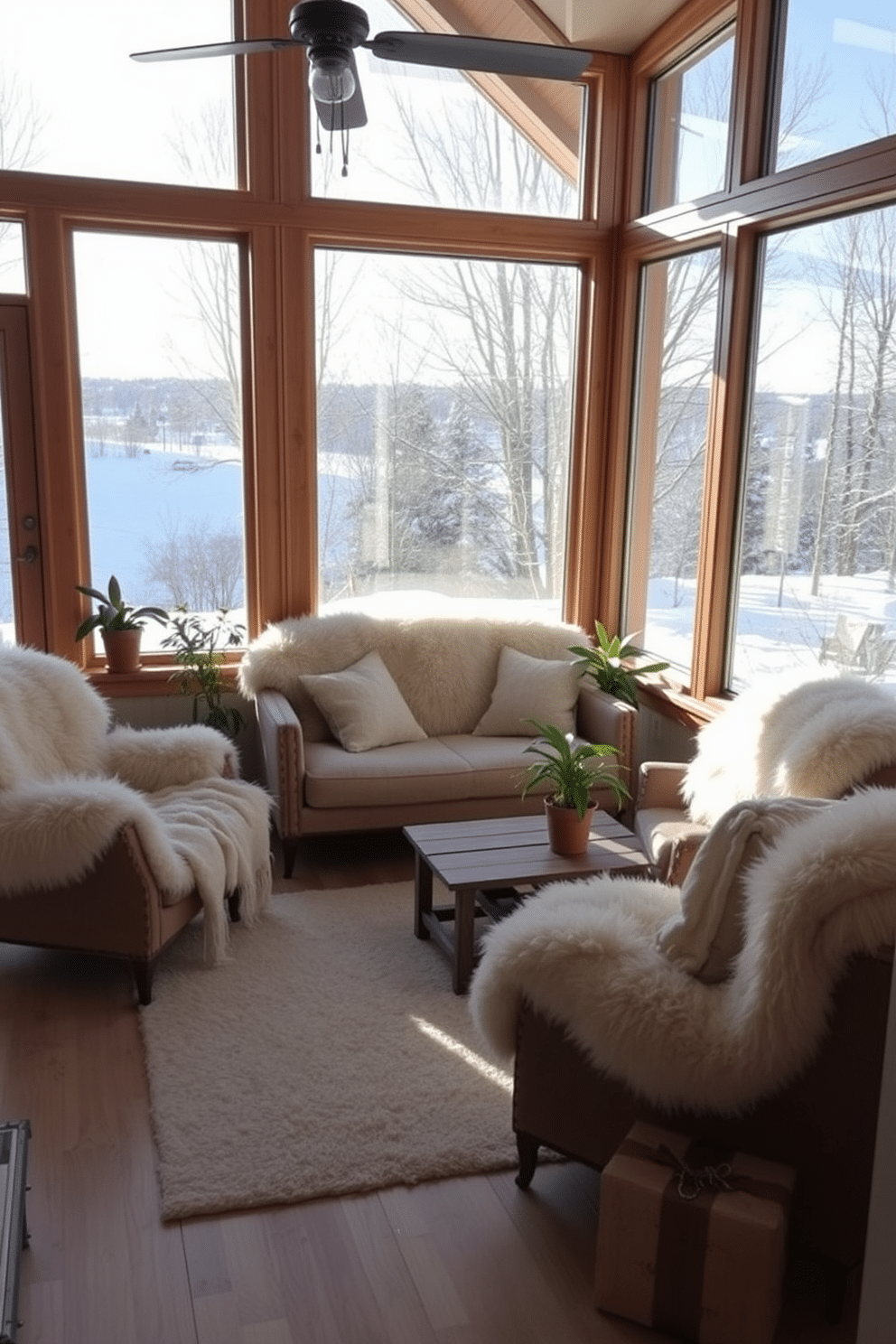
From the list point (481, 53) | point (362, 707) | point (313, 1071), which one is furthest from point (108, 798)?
point (481, 53)

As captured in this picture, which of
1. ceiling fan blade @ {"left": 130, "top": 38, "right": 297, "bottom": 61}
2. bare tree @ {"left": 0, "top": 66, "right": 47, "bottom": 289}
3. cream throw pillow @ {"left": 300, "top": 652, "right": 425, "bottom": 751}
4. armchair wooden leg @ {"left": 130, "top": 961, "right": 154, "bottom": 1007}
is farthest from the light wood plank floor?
bare tree @ {"left": 0, "top": 66, "right": 47, "bottom": 289}

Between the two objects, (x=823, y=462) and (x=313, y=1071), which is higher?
(x=823, y=462)

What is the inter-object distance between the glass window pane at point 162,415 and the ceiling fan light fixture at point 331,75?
6.57 ft

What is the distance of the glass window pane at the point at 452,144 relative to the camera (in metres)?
4.76

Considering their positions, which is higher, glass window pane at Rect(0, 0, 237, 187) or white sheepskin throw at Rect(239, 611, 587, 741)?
glass window pane at Rect(0, 0, 237, 187)

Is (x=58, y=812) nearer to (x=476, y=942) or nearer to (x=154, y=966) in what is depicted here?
(x=154, y=966)

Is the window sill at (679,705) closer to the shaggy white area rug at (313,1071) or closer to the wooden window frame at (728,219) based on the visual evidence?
the wooden window frame at (728,219)

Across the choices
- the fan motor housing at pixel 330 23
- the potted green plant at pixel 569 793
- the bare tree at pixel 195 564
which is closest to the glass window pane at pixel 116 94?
the bare tree at pixel 195 564

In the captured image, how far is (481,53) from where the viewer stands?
2824 mm

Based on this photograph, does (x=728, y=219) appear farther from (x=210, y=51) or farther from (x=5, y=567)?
(x=5, y=567)

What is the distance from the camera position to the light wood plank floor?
204 centimetres

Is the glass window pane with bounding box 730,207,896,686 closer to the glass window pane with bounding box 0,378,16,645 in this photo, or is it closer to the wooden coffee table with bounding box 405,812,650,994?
the wooden coffee table with bounding box 405,812,650,994

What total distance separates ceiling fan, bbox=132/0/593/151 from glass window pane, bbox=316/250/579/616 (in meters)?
1.97

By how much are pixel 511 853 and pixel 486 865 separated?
14 centimetres
